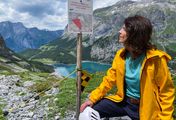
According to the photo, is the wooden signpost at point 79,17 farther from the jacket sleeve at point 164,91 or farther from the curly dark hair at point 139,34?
the jacket sleeve at point 164,91

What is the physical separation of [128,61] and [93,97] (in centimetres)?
111

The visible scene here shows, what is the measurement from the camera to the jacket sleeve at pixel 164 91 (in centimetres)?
A: 662

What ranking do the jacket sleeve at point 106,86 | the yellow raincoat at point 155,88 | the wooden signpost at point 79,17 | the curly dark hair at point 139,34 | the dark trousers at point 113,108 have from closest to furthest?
the yellow raincoat at point 155,88, the curly dark hair at point 139,34, the dark trousers at point 113,108, the jacket sleeve at point 106,86, the wooden signpost at point 79,17

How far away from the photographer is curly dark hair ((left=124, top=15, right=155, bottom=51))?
6.76 m

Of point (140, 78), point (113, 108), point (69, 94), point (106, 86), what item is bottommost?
point (69, 94)

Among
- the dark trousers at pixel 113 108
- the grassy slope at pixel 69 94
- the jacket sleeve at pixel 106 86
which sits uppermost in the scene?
the jacket sleeve at pixel 106 86

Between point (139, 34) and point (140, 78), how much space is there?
33.1 inches

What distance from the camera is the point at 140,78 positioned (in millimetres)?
6754

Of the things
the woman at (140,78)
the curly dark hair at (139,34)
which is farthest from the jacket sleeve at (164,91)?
the curly dark hair at (139,34)

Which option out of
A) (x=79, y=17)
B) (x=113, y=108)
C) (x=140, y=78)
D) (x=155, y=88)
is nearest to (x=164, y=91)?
(x=155, y=88)

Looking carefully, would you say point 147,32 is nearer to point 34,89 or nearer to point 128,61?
point 128,61

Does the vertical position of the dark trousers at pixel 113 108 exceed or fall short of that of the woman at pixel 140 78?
it falls short

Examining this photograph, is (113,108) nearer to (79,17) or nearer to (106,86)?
(106,86)

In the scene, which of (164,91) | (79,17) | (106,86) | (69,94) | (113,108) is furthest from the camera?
(69,94)
